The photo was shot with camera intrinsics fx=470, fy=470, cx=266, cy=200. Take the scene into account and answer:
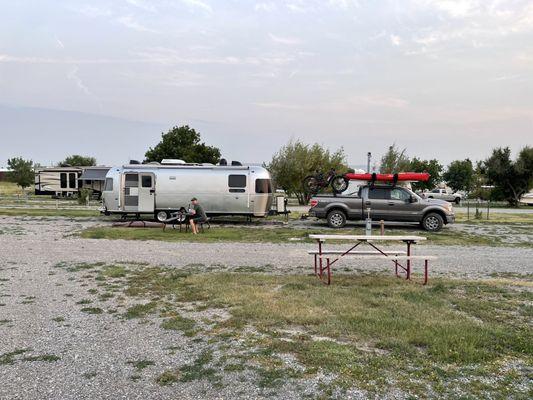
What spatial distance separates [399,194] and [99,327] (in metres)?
13.8

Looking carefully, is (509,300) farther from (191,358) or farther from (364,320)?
(191,358)

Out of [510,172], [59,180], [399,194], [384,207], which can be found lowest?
[384,207]

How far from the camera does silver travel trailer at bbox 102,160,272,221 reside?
18.6 meters

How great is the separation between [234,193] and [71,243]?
7.58 metres

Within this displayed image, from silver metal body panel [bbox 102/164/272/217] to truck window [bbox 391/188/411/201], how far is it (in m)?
5.04

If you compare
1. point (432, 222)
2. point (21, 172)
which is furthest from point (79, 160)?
point (432, 222)

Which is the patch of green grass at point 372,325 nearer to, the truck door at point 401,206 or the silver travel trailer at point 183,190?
the truck door at point 401,206

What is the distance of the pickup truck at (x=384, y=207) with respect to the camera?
16.8m

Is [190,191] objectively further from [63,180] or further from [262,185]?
[63,180]

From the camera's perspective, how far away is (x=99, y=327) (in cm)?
529

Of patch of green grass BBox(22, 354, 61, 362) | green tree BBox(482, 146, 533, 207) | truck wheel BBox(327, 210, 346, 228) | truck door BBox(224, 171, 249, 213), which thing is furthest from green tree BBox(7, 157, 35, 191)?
patch of green grass BBox(22, 354, 61, 362)

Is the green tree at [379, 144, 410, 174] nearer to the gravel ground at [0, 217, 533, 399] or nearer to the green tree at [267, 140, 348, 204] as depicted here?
the green tree at [267, 140, 348, 204]

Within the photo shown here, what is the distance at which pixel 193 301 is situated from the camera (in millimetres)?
6418

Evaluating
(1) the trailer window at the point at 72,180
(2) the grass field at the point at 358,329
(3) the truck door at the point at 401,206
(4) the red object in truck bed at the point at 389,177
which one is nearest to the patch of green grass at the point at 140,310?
(2) the grass field at the point at 358,329
